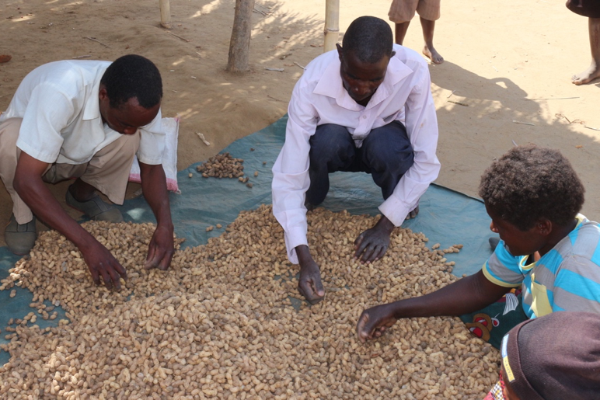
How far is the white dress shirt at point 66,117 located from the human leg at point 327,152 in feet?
2.61

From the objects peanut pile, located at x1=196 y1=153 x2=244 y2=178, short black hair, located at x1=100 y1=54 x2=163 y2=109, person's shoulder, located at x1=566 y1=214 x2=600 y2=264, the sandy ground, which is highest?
short black hair, located at x1=100 y1=54 x2=163 y2=109

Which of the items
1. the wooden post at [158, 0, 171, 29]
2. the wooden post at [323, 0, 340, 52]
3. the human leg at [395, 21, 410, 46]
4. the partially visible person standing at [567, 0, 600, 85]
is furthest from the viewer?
the wooden post at [158, 0, 171, 29]

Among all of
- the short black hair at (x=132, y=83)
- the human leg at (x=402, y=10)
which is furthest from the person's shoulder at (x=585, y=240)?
the human leg at (x=402, y=10)

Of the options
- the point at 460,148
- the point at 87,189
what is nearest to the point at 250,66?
the point at 460,148

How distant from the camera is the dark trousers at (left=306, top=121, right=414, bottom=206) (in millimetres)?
2852

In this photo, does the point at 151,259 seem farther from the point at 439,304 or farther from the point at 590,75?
the point at 590,75

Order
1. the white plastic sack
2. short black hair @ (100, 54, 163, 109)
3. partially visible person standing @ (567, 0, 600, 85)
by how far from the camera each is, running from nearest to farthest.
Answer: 1. short black hair @ (100, 54, 163, 109)
2. the white plastic sack
3. partially visible person standing @ (567, 0, 600, 85)

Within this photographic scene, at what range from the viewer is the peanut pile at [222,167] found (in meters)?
3.49

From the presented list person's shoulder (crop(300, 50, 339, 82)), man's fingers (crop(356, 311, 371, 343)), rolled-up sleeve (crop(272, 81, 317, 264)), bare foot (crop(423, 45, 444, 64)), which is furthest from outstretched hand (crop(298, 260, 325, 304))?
bare foot (crop(423, 45, 444, 64))

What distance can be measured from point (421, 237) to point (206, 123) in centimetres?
174

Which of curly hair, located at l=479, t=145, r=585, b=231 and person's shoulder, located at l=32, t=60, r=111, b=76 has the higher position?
curly hair, located at l=479, t=145, r=585, b=231

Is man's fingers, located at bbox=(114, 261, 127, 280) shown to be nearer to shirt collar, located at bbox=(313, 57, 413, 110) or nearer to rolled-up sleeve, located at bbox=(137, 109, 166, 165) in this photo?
rolled-up sleeve, located at bbox=(137, 109, 166, 165)

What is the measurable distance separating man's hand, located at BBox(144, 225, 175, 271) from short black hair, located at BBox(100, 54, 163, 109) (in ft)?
2.23

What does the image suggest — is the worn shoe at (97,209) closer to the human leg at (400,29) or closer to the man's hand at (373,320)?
the man's hand at (373,320)
